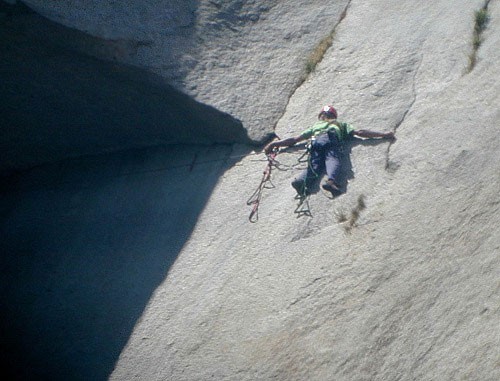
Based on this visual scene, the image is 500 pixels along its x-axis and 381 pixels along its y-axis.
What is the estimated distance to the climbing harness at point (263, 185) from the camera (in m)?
7.55

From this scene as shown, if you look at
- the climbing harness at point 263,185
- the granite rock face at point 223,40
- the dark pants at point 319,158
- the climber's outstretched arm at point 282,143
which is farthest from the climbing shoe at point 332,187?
the granite rock face at point 223,40

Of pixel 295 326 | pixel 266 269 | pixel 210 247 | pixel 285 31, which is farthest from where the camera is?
pixel 285 31

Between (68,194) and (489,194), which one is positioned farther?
(68,194)

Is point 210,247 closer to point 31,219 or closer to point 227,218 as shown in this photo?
point 227,218

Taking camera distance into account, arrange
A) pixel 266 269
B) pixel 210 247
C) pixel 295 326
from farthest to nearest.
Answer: pixel 210 247, pixel 266 269, pixel 295 326

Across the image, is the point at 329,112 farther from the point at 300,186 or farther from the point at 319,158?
the point at 300,186

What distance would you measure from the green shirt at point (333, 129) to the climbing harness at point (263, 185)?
1.20 ft

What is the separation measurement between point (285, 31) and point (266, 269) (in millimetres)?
3077

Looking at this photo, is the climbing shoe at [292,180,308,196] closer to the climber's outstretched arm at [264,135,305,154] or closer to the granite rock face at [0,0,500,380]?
the granite rock face at [0,0,500,380]

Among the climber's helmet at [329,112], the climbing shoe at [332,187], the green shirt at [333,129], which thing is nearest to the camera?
the climbing shoe at [332,187]

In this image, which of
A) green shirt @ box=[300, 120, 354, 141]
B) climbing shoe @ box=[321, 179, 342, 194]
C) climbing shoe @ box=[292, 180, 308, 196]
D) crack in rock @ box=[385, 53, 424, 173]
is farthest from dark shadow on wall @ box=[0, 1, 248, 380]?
crack in rock @ box=[385, 53, 424, 173]

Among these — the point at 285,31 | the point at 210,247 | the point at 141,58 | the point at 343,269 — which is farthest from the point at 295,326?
the point at 285,31

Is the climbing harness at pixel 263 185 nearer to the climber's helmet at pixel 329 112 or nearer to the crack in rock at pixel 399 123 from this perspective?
the climber's helmet at pixel 329 112

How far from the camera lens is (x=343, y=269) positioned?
6723 millimetres
